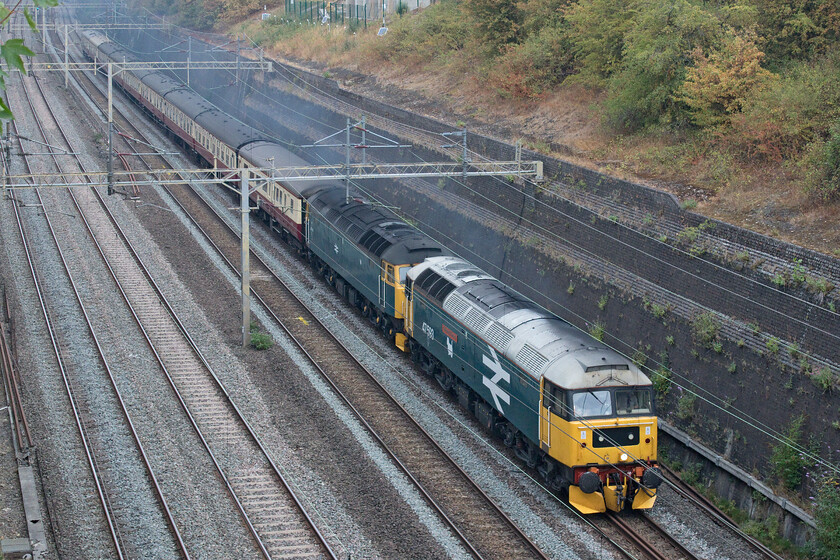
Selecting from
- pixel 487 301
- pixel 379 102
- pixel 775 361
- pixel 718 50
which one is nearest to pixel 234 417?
pixel 487 301

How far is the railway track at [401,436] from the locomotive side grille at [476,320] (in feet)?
8.55

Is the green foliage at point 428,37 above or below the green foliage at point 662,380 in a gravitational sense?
above

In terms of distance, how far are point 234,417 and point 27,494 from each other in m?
5.02

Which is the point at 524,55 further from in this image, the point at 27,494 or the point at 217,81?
the point at 217,81

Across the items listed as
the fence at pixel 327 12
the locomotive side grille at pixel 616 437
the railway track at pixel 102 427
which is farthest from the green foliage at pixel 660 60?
the fence at pixel 327 12

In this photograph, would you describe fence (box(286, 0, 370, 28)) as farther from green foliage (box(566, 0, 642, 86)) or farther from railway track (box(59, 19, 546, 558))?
railway track (box(59, 19, 546, 558))

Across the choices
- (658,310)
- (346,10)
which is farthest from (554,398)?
(346,10)

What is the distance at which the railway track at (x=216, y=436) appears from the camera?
1480cm

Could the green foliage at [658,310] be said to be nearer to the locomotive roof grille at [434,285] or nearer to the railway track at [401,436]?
the locomotive roof grille at [434,285]

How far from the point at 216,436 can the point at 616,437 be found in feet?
27.9

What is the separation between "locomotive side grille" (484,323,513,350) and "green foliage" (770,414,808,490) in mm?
5632

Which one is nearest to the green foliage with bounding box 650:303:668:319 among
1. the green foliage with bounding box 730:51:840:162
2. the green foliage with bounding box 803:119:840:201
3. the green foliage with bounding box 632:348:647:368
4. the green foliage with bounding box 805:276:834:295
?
the green foliage with bounding box 632:348:647:368

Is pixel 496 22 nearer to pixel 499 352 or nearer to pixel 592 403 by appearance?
pixel 499 352

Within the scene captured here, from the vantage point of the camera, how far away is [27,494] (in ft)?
50.7
